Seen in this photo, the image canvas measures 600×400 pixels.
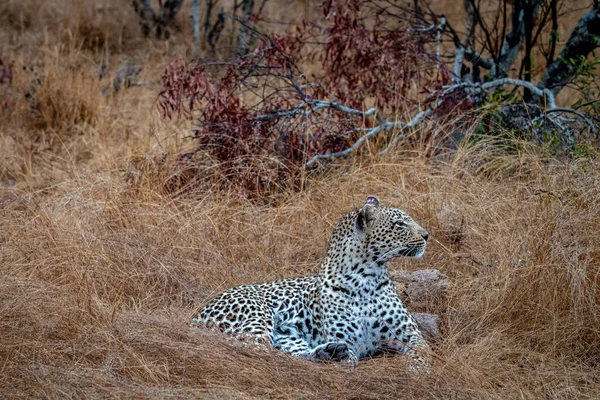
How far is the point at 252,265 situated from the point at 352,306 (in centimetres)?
145

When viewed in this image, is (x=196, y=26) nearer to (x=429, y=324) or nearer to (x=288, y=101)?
(x=288, y=101)

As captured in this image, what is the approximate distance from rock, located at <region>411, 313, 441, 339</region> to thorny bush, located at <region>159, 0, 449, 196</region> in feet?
6.87

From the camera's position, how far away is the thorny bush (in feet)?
26.5

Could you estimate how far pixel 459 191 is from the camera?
7461 millimetres

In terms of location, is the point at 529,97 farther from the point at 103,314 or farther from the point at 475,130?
the point at 103,314

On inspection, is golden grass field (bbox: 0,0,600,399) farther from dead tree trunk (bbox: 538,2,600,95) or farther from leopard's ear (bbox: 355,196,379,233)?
dead tree trunk (bbox: 538,2,600,95)

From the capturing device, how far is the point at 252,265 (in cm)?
711

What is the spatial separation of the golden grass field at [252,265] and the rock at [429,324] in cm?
9

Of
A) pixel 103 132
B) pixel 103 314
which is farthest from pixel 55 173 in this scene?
pixel 103 314

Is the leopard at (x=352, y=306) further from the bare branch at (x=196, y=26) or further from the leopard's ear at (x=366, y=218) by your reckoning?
the bare branch at (x=196, y=26)

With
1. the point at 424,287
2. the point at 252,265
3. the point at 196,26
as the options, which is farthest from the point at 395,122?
the point at 196,26

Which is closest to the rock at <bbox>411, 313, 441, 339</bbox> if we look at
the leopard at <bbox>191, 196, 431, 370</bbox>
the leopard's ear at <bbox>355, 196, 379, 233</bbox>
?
the leopard at <bbox>191, 196, 431, 370</bbox>

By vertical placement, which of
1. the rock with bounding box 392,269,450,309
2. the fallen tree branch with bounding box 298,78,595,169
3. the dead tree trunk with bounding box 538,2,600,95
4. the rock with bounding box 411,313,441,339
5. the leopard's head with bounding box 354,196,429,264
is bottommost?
the rock with bounding box 411,313,441,339

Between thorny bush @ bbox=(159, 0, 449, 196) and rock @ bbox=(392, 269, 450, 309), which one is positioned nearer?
rock @ bbox=(392, 269, 450, 309)
